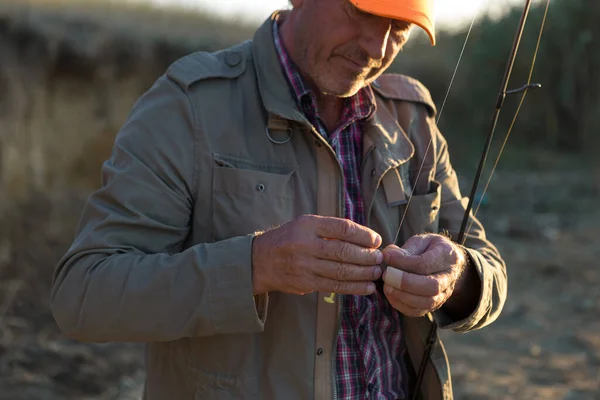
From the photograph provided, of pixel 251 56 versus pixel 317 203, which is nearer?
pixel 317 203

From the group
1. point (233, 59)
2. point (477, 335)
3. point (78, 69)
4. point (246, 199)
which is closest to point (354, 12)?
point (233, 59)

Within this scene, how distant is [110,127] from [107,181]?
19.1 feet

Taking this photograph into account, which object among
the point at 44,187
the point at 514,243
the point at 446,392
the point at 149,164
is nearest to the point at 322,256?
the point at 149,164

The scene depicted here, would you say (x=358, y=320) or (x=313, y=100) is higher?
(x=313, y=100)

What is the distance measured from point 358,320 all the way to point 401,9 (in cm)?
101

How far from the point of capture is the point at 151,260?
2.07 m

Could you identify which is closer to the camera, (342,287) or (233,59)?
(342,287)

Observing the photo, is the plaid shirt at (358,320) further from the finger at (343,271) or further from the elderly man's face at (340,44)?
the finger at (343,271)

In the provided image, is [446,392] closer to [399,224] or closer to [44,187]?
[399,224]

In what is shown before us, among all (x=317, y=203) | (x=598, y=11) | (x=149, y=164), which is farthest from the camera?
(x=598, y=11)

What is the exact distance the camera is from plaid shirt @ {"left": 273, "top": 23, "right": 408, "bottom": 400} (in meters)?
2.36

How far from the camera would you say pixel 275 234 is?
199cm

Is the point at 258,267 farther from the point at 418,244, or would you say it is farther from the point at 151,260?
the point at 418,244

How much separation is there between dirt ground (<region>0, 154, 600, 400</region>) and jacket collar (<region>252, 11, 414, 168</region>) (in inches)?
106
